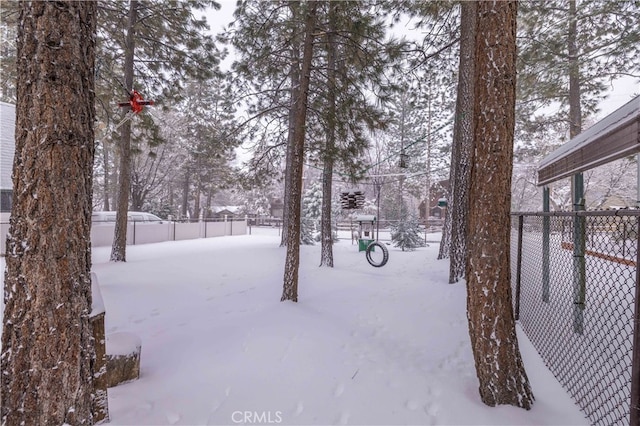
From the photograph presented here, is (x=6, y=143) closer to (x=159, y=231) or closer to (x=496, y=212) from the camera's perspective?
(x=159, y=231)

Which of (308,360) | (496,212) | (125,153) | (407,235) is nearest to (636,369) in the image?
(496,212)

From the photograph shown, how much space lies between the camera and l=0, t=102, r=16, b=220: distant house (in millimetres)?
11844

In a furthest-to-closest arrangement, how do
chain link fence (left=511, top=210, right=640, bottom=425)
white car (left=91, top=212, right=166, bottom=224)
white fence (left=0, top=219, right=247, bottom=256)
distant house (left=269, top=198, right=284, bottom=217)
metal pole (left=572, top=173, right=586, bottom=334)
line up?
distant house (left=269, top=198, right=284, bottom=217), white car (left=91, top=212, right=166, bottom=224), white fence (left=0, top=219, right=247, bottom=256), metal pole (left=572, top=173, right=586, bottom=334), chain link fence (left=511, top=210, right=640, bottom=425)

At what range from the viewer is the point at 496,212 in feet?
7.87

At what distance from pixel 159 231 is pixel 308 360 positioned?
14627mm

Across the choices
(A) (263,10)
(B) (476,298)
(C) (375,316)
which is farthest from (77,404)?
(A) (263,10)

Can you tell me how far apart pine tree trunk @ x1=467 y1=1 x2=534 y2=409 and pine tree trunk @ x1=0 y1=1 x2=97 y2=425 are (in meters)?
2.59

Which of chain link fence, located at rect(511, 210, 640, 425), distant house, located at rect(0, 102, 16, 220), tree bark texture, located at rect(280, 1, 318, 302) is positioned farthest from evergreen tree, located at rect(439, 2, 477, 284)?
distant house, located at rect(0, 102, 16, 220)

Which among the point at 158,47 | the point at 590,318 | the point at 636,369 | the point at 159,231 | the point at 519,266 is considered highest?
the point at 158,47

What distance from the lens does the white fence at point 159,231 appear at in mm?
12916

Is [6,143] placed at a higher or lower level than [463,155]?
higher

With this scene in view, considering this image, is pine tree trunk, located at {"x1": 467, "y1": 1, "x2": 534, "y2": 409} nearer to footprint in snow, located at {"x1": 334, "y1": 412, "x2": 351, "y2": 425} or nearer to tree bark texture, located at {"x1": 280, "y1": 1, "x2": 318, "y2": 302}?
footprint in snow, located at {"x1": 334, "y1": 412, "x2": 351, "y2": 425}

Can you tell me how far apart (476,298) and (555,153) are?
308 centimetres

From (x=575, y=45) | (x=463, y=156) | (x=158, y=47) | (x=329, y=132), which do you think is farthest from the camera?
(x=575, y=45)
